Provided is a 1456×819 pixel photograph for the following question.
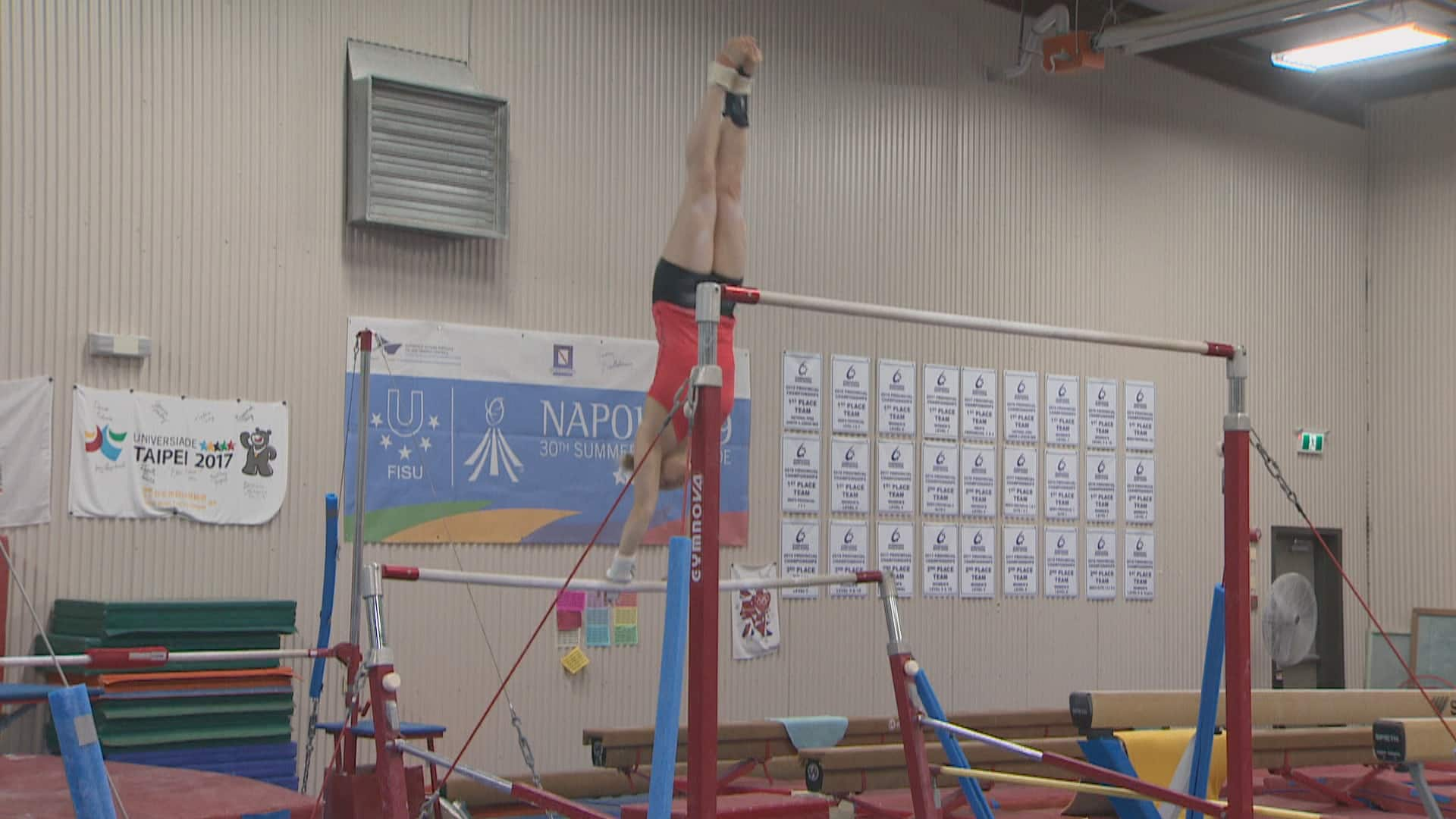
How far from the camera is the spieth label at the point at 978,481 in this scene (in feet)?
34.6

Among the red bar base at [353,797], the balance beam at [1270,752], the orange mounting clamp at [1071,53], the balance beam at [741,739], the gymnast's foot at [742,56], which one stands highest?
the orange mounting clamp at [1071,53]

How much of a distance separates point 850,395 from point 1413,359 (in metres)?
5.68

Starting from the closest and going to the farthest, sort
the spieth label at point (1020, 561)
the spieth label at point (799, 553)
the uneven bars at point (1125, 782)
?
the uneven bars at point (1125, 782) < the spieth label at point (799, 553) < the spieth label at point (1020, 561)

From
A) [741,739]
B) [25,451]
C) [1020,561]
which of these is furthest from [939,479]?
[25,451]

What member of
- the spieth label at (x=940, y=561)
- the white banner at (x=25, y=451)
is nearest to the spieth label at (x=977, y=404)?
the spieth label at (x=940, y=561)

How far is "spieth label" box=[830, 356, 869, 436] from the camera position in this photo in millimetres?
9953

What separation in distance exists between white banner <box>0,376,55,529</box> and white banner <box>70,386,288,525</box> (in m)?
0.13

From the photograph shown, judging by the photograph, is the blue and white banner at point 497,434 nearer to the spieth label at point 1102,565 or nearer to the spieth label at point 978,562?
the spieth label at point 978,562

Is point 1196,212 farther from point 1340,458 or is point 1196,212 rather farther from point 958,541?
point 958,541

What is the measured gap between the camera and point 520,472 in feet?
28.3

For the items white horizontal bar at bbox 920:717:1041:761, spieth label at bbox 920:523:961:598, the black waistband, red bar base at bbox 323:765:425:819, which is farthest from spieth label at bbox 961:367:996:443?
red bar base at bbox 323:765:425:819

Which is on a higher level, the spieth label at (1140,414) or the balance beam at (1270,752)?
the spieth label at (1140,414)

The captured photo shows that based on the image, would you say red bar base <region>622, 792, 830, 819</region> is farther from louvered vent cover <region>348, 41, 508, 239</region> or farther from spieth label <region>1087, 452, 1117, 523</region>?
spieth label <region>1087, 452, 1117, 523</region>

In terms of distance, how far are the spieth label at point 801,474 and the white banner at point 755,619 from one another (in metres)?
0.44
